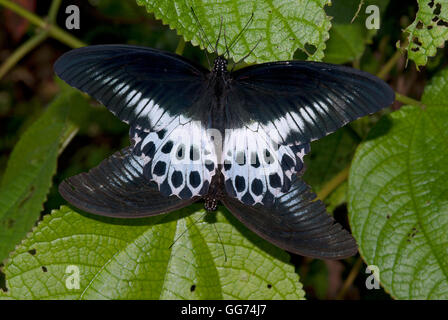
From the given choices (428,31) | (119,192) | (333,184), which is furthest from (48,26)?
(428,31)

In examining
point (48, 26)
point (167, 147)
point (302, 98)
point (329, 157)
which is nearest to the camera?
point (302, 98)

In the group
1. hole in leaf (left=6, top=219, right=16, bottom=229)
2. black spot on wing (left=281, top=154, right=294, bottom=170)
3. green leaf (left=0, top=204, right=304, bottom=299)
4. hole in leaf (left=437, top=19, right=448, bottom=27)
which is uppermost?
hole in leaf (left=437, top=19, right=448, bottom=27)

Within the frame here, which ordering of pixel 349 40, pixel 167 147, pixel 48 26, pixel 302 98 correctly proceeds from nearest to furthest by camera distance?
pixel 302 98 → pixel 167 147 → pixel 349 40 → pixel 48 26

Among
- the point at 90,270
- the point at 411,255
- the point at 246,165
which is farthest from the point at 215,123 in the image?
the point at 411,255

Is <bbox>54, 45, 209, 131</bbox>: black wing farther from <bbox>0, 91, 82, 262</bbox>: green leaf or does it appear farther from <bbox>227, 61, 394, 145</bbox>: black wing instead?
<bbox>0, 91, 82, 262</bbox>: green leaf

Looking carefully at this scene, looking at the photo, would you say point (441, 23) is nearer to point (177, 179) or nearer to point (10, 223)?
point (177, 179)

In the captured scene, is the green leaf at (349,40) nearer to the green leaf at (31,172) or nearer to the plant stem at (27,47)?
the green leaf at (31,172)

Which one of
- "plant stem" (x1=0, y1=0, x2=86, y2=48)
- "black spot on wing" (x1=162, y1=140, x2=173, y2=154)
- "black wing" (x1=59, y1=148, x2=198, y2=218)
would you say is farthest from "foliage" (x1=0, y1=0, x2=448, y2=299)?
"plant stem" (x1=0, y1=0, x2=86, y2=48)

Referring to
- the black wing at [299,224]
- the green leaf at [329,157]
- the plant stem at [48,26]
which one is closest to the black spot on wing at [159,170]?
the black wing at [299,224]
